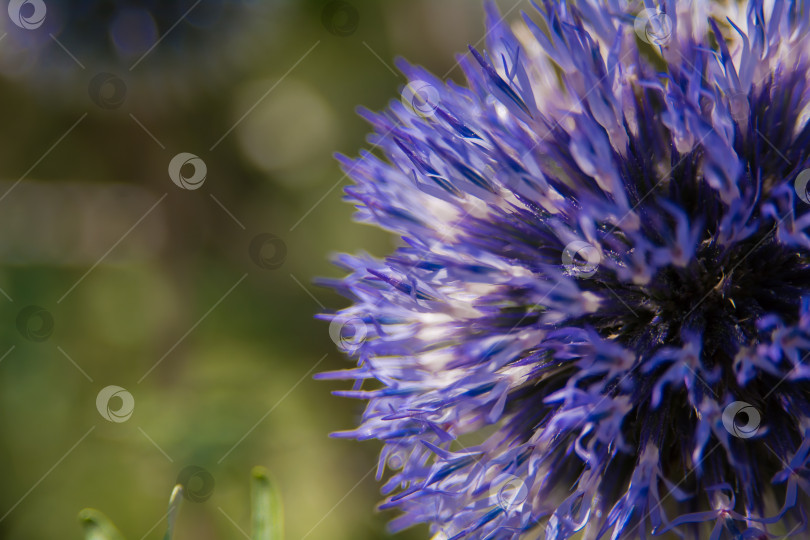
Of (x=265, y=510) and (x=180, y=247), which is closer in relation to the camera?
(x=265, y=510)

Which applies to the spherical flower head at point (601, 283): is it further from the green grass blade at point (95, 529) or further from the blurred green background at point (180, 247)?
the blurred green background at point (180, 247)

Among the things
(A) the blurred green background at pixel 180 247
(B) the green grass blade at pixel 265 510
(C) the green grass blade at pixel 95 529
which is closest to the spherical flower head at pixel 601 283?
(B) the green grass blade at pixel 265 510

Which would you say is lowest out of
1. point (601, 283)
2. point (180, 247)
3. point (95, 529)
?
point (601, 283)

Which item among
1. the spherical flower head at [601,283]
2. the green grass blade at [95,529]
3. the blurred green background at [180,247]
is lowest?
the spherical flower head at [601,283]

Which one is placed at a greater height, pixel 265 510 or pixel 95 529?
pixel 95 529

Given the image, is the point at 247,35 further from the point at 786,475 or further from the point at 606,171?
the point at 786,475

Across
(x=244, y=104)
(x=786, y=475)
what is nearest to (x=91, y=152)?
(x=244, y=104)

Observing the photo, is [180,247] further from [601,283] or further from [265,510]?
[601,283]

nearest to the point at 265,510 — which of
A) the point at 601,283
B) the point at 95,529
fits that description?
the point at 95,529
